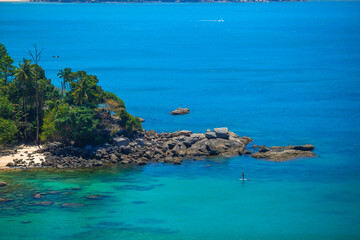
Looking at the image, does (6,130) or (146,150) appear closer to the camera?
(6,130)

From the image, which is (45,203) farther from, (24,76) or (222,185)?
(24,76)

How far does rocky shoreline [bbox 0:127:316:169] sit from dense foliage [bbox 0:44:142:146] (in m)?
1.58

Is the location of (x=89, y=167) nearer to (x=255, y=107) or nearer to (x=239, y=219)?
(x=239, y=219)

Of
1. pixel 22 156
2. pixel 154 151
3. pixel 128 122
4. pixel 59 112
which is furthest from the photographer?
pixel 154 151

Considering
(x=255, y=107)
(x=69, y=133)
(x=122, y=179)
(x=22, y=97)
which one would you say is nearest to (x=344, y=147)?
(x=255, y=107)

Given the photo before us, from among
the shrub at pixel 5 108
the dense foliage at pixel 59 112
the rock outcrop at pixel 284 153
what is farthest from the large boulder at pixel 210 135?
the shrub at pixel 5 108

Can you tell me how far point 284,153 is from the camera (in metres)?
77.6

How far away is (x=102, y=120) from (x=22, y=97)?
43.4 ft

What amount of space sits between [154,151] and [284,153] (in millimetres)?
18099

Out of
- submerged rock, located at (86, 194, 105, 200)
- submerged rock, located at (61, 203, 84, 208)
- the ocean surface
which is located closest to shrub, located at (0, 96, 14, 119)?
the ocean surface

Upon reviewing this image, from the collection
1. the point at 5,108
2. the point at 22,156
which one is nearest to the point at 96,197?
the point at 22,156

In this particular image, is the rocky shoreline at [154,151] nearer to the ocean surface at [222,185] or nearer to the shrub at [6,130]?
the ocean surface at [222,185]

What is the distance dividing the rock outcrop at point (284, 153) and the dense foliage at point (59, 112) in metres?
17.6

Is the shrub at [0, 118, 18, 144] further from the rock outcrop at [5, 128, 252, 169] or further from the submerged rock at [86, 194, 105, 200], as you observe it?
the submerged rock at [86, 194, 105, 200]
